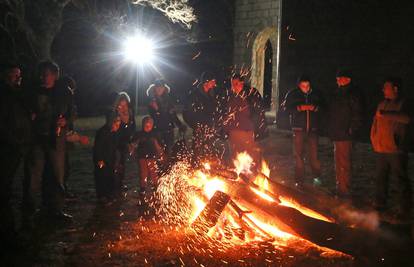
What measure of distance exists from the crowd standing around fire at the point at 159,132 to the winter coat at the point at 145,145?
16 millimetres

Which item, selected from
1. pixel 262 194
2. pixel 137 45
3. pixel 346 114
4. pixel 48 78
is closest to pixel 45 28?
pixel 137 45

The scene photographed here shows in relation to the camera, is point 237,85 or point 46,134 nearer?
point 46,134

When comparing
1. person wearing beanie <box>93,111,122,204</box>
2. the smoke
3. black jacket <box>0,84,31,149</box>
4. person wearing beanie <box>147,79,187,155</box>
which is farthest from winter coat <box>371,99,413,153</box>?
black jacket <box>0,84,31,149</box>

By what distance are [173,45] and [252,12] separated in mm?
9862

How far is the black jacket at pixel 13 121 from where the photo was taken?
5277 millimetres

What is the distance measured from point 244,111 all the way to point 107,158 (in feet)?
8.27

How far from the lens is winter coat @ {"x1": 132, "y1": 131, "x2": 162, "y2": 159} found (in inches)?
295

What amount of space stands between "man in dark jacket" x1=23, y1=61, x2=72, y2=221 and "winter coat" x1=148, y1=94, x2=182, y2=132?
207 centimetres

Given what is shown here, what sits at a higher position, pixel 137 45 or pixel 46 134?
pixel 137 45

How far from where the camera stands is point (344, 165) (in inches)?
291

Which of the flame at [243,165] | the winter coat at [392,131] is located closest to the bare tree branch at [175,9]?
the flame at [243,165]

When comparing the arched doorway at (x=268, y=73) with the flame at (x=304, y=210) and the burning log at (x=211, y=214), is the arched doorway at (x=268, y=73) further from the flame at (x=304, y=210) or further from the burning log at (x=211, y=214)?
the burning log at (x=211, y=214)

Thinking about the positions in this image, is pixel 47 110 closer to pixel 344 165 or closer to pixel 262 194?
pixel 262 194

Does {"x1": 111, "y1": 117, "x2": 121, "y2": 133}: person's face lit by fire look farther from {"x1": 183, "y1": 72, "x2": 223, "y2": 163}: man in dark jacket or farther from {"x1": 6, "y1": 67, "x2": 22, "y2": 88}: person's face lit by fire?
{"x1": 6, "y1": 67, "x2": 22, "y2": 88}: person's face lit by fire
